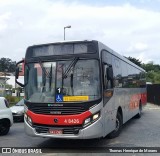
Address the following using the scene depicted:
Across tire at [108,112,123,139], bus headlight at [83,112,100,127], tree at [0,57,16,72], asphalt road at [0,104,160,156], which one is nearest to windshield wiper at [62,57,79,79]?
bus headlight at [83,112,100,127]

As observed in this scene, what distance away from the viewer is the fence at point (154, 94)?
33.6 m

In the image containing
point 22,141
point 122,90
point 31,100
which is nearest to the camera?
point 31,100

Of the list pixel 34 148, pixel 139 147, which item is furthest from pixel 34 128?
pixel 139 147

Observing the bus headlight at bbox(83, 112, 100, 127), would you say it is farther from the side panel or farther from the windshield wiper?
the windshield wiper

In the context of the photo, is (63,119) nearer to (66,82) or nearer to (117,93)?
(66,82)

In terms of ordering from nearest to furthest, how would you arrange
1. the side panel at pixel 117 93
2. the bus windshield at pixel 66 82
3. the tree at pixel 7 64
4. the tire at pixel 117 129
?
the bus windshield at pixel 66 82, the side panel at pixel 117 93, the tire at pixel 117 129, the tree at pixel 7 64

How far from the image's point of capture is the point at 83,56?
9.34 metres

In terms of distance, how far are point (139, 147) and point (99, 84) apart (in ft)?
7.73

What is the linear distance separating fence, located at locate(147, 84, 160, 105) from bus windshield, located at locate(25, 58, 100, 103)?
25244mm

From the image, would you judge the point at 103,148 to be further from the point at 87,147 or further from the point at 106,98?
the point at 106,98

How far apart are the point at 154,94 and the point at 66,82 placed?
2744 centimetres

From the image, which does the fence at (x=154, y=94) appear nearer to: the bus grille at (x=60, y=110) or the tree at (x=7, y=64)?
the bus grille at (x=60, y=110)

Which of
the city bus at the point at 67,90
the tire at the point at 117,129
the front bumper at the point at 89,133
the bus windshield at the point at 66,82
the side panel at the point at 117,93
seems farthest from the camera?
the tire at the point at 117,129

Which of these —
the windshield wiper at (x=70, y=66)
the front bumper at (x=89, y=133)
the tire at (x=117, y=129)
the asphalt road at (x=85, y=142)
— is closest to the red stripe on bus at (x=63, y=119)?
the front bumper at (x=89, y=133)
